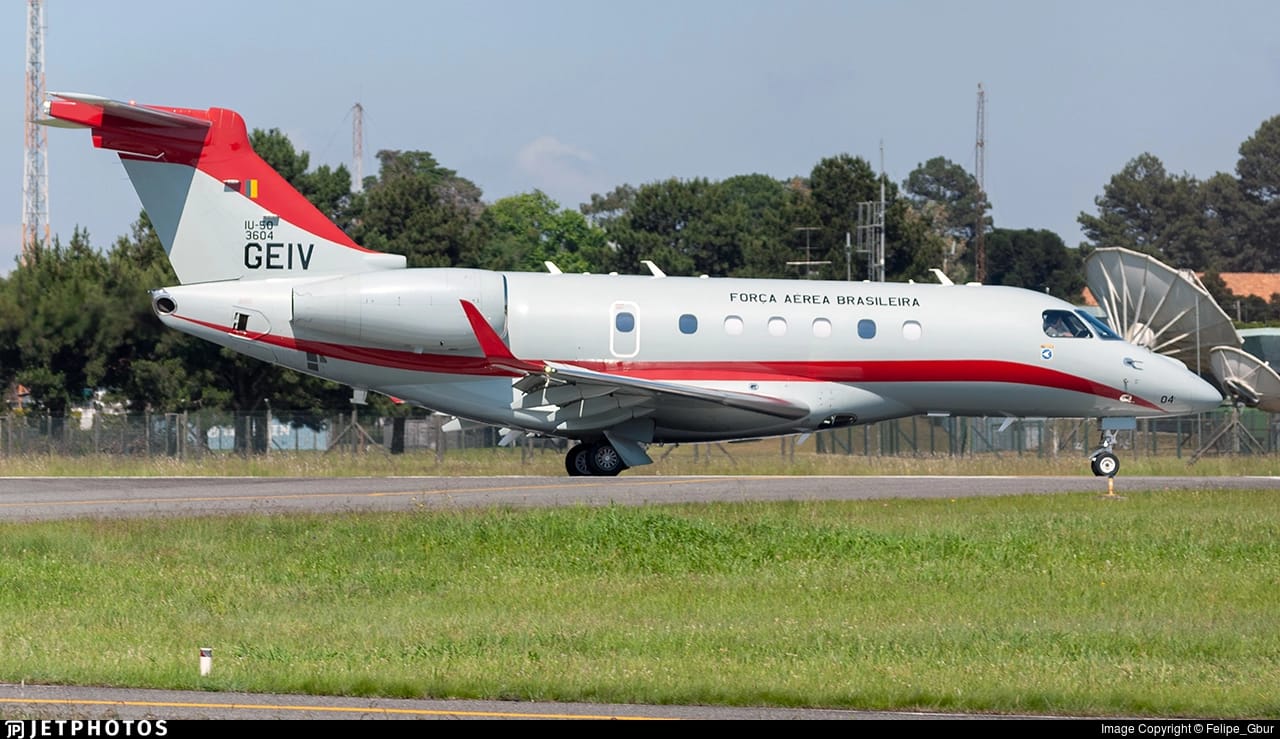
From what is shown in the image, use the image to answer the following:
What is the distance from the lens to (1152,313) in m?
36.5

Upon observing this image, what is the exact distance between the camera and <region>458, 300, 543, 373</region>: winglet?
25.6 metres

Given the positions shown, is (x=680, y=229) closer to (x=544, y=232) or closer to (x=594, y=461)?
(x=544, y=232)

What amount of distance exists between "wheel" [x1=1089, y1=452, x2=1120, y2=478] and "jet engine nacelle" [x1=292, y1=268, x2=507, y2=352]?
1094cm

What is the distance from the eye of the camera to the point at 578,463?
29.1m

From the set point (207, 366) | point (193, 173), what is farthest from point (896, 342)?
point (207, 366)

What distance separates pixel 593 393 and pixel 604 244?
6066 cm

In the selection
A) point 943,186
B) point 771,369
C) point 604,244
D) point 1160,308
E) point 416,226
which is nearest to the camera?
point 771,369

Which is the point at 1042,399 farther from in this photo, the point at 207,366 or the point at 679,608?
the point at 207,366

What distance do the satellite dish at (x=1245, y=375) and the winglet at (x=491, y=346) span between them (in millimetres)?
18493

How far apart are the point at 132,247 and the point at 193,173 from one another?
766 inches

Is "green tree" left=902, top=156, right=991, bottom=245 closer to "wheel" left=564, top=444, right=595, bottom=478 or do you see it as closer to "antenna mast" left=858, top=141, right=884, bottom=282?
"antenna mast" left=858, top=141, right=884, bottom=282

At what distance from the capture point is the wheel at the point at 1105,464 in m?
28.6

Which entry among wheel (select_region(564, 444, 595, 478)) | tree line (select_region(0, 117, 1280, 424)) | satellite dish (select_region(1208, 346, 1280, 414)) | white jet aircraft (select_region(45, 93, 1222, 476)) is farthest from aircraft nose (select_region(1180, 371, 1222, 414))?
tree line (select_region(0, 117, 1280, 424))

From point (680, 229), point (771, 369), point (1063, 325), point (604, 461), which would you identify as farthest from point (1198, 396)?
point (680, 229)
